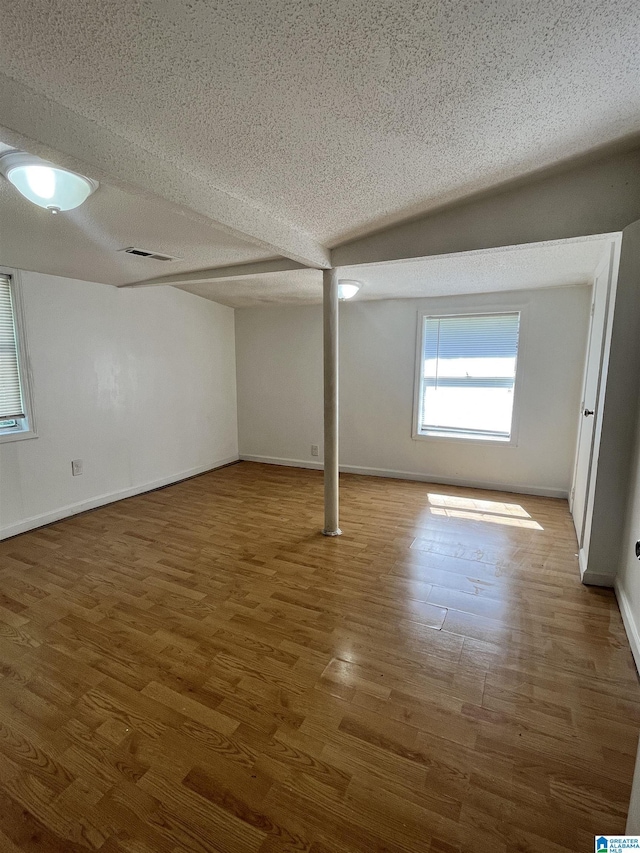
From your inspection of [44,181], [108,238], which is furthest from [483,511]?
[44,181]

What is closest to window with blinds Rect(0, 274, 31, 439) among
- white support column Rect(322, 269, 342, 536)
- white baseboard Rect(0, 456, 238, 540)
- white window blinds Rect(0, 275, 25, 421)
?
white window blinds Rect(0, 275, 25, 421)

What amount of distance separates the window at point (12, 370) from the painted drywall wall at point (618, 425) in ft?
13.9

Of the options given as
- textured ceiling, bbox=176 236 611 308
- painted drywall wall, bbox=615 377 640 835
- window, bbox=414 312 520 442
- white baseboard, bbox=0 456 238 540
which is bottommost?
white baseboard, bbox=0 456 238 540

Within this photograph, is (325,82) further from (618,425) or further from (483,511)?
(483,511)

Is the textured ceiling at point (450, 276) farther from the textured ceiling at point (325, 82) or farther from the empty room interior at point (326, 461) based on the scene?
the textured ceiling at point (325, 82)

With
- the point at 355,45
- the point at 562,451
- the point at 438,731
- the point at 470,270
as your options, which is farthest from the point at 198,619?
the point at 562,451

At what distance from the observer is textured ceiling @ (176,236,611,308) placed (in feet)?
8.85

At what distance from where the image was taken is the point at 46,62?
110 cm

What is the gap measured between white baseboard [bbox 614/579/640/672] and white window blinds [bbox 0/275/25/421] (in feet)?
14.4

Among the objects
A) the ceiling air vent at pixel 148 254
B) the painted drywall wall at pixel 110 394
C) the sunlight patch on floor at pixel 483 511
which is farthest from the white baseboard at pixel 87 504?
the sunlight patch on floor at pixel 483 511

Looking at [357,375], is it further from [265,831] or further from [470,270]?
[265,831]

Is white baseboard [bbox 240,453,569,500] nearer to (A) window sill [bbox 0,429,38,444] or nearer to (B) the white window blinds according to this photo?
(A) window sill [bbox 0,429,38,444]

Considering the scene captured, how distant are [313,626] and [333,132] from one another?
90.7 inches

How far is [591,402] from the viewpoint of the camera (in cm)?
294
